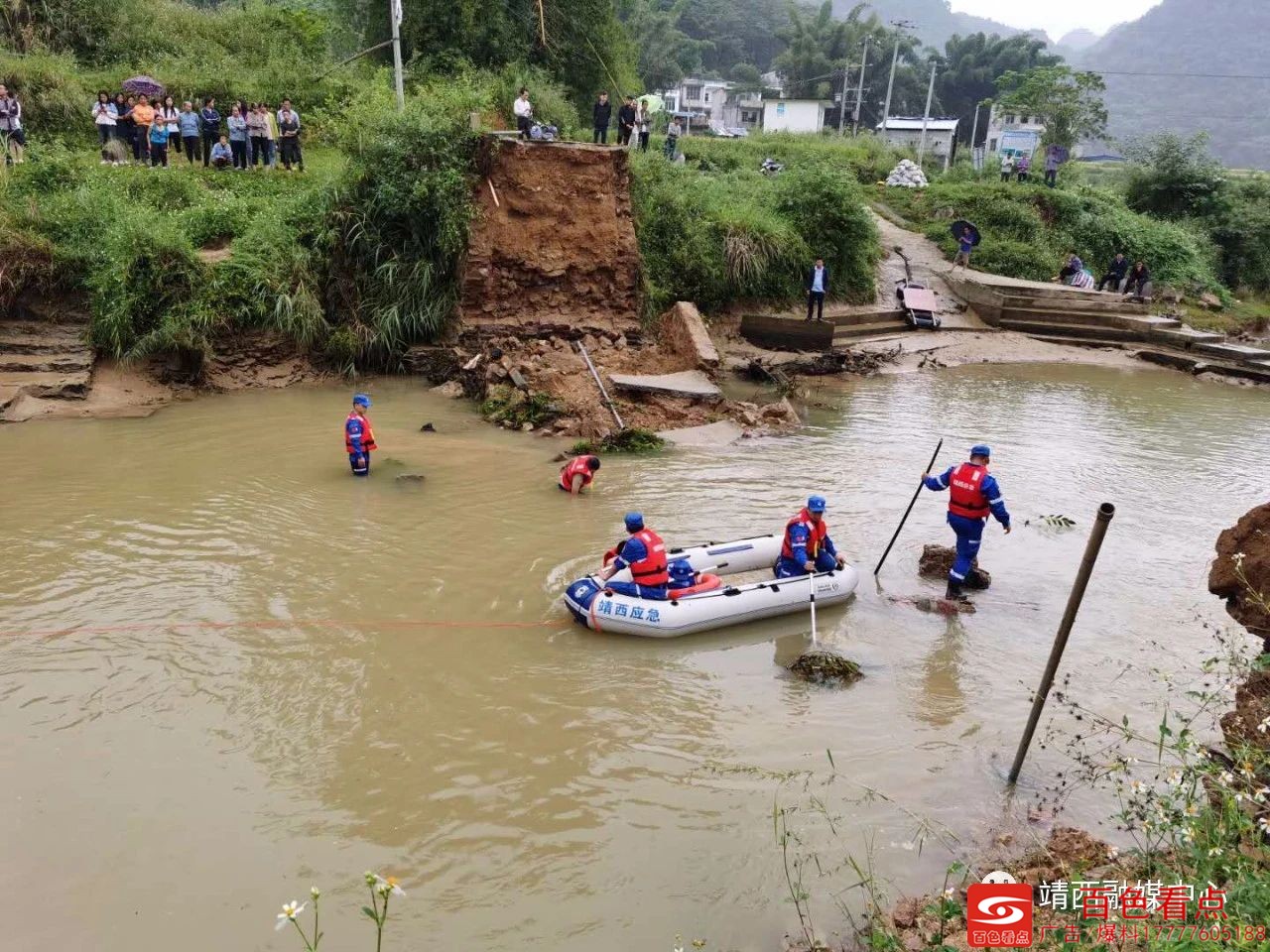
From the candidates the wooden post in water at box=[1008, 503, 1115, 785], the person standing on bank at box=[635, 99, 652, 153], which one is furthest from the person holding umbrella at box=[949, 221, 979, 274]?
the wooden post in water at box=[1008, 503, 1115, 785]

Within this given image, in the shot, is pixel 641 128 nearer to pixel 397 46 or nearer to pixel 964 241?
pixel 397 46

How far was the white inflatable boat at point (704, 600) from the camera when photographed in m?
8.21

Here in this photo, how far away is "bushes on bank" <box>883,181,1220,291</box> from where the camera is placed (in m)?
27.0

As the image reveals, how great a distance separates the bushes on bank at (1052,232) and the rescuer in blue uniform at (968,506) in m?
20.1

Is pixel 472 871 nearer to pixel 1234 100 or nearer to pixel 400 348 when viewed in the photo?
pixel 400 348

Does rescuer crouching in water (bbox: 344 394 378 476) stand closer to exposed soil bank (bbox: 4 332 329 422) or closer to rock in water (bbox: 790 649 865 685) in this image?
exposed soil bank (bbox: 4 332 329 422)

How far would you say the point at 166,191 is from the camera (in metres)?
17.7

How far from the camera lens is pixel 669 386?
15742 mm

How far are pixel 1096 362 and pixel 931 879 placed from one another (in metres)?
19.8

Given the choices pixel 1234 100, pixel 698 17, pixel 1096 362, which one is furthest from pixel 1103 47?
pixel 1096 362

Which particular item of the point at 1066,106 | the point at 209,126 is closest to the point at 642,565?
the point at 209,126

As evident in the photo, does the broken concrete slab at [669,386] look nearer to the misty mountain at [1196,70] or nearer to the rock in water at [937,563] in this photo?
the rock in water at [937,563]

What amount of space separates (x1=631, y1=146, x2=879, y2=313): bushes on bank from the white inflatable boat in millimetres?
10620

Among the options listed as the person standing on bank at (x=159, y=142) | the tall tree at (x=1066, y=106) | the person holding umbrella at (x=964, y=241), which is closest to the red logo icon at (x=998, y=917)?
the person standing on bank at (x=159, y=142)
